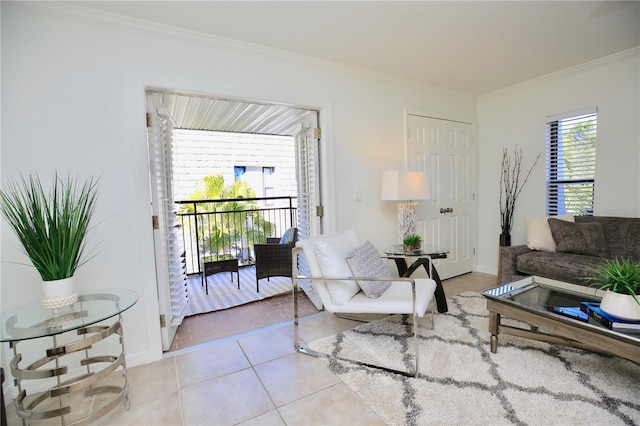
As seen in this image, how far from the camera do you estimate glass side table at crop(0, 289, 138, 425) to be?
1390 mm

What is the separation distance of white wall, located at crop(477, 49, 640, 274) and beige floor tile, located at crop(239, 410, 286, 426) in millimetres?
3478

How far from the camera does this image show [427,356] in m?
2.04

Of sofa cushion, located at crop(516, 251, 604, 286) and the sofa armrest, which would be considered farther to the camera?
the sofa armrest

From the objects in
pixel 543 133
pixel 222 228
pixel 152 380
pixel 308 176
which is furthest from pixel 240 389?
pixel 543 133

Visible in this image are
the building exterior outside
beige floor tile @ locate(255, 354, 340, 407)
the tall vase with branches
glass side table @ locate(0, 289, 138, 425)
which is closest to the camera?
glass side table @ locate(0, 289, 138, 425)

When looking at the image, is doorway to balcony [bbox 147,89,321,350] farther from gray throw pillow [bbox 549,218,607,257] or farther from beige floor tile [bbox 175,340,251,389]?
gray throw pillow [bbox 549,218,607,257]

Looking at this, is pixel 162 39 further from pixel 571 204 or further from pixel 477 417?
pixel 571 204

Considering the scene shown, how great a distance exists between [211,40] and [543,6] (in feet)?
7.76

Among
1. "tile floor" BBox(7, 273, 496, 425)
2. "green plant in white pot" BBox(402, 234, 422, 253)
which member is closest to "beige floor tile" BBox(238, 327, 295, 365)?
"tile floor" BBox(7, 273, 496, 425)

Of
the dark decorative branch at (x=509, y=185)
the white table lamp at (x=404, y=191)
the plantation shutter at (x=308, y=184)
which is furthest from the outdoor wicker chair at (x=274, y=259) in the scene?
the dark decorative branch at (x=509, y=185)

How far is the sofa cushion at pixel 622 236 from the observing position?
2633 mm

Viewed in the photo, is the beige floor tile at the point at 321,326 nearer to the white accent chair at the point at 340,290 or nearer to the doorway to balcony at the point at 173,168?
the white accent chair at the point at 340,290

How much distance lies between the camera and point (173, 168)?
2.90 meters

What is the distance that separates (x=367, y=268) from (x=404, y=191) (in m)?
1.03
